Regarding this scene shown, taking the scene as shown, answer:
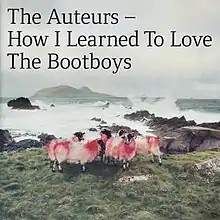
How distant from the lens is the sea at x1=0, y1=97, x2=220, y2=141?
5.22ft

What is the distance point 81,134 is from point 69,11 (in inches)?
16.4

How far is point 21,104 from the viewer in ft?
5.22

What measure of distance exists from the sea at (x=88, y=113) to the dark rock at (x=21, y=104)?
1 cm

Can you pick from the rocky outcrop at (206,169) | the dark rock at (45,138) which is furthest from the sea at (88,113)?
the rocky outcrop at (206,169)

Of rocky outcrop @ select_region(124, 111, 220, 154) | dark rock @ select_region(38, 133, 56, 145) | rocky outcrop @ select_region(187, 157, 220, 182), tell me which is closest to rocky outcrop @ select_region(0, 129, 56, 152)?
dark rock @ select_region(38, 133, 56, 145)

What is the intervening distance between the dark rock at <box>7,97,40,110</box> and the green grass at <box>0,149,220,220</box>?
0.50 ft

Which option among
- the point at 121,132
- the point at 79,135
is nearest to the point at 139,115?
the point at 121,132

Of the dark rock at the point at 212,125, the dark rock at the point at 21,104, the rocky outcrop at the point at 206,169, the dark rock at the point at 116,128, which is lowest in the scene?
the rocky outcrop at the point at 206,169

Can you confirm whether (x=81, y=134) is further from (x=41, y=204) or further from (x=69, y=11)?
(x=69, y=11)

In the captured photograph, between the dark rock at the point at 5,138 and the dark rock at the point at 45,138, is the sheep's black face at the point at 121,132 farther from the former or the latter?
the dark rock at the point at 5,138

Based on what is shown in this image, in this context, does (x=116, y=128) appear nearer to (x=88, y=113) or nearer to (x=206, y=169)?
(x=88, y=113)

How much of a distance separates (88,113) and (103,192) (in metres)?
0.27

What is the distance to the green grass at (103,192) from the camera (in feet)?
5.07

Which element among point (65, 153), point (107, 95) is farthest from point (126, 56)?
point (65, 153)
